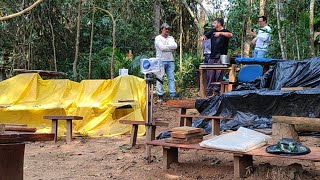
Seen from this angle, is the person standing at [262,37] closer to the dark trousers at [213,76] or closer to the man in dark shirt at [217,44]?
the man in dark shirt at [217,44]

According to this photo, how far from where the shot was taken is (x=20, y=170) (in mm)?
2006

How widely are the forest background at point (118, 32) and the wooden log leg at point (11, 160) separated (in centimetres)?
750

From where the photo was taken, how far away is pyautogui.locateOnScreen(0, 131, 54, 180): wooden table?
6.15ft

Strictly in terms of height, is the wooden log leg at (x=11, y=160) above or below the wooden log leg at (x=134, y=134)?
above

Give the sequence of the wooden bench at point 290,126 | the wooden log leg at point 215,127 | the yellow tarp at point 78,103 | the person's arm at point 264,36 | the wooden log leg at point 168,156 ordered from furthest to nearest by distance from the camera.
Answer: the person's arm at point 264,36, the yellow tarp at point 78,103, the wooden log leg at point 215,127, the wooden bench at point 290,126, the wooden log leg at point 168,156

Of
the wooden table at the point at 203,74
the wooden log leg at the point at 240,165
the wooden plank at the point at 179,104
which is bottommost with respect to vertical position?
the wooden log leg at the point at 240,165

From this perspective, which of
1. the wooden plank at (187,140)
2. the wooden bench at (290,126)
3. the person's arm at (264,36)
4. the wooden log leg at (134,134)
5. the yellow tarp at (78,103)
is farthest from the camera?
the person's arm at (264,36)

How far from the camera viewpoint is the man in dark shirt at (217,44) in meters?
9.12

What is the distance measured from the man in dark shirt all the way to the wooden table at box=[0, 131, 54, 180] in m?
7.30

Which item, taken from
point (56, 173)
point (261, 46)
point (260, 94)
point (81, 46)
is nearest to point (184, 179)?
point (56, 173)

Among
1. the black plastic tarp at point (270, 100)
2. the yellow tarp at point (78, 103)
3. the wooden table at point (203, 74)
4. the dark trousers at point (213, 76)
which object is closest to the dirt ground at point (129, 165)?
the black plastic tarp at point (270, 100)

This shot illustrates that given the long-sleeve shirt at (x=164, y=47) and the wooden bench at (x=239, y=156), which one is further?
the long-sleeve shirt at (x=164, y=47)

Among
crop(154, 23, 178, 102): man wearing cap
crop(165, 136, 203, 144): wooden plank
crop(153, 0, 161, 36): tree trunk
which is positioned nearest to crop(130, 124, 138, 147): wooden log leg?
crop(165, 136, 203, 144): wooden plank

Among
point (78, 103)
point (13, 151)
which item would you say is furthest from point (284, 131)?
point (78, 103)
